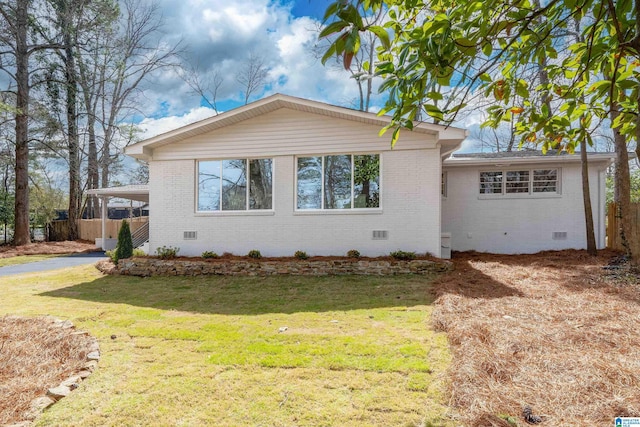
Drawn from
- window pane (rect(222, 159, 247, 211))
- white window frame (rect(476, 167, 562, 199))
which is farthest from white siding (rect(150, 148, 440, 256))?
white window frame (rect(476, 167, 562, 199))

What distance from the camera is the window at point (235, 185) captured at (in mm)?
9820

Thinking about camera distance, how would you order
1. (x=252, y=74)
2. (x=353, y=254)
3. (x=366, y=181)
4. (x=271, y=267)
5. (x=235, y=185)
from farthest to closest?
1. (x=252, y=74)
2. (x=235, y=185)
3. (x=366, y=181)
4. (x=353, y=254)
5. (x=271, y=267)

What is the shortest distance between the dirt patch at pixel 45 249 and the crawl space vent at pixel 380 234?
1596 cm

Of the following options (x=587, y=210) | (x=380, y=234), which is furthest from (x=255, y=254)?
(x=587, y=210)

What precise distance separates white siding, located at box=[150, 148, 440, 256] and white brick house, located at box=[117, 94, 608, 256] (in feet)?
0.09

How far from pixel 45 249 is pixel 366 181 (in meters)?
17.1

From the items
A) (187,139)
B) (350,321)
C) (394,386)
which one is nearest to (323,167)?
(187,139)

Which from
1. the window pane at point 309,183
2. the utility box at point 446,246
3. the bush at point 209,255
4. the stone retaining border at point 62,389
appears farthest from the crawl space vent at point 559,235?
the stone retaining border at point 62,389

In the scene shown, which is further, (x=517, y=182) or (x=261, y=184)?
(x=517, y=182)

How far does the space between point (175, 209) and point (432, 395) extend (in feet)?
30.0

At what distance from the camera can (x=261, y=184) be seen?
983 centimetres

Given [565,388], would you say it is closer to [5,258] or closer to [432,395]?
[432,395]

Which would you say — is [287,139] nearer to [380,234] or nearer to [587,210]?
[380,234]

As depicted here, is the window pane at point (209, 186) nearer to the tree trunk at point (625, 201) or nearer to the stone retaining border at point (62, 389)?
the stone retaining border at point (62, 389)
